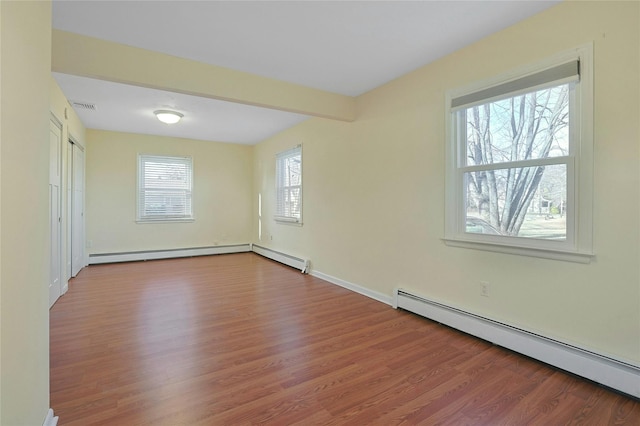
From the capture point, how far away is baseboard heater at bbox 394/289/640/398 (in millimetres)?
1861

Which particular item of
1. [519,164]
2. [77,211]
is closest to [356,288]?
[519,164]

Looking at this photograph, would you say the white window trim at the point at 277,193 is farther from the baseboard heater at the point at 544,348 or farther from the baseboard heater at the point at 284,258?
the baseboard heater at the point at 544,348

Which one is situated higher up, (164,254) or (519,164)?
(519,164)

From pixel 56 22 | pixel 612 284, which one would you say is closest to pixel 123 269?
pixel 56 22

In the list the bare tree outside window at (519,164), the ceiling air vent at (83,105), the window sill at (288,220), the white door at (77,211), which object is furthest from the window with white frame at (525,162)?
the white door at (77,211)

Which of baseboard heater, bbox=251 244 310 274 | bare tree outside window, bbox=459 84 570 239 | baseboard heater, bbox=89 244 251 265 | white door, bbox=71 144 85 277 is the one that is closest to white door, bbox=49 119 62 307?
white door, bbox=71 144 85 277

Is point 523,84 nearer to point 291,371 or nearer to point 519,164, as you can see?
point 519,164

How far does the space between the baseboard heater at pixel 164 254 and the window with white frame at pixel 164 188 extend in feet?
2.21

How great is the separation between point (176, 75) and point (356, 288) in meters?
3.16

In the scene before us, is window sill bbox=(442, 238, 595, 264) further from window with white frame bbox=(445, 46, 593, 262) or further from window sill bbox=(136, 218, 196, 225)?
window sill bbox=(136, 218, 196, 225)

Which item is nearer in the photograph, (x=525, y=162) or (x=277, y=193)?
(x=525, y=162)

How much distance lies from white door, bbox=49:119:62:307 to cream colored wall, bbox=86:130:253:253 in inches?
84.7

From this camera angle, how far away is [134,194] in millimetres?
6102

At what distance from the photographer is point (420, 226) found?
3.15m
